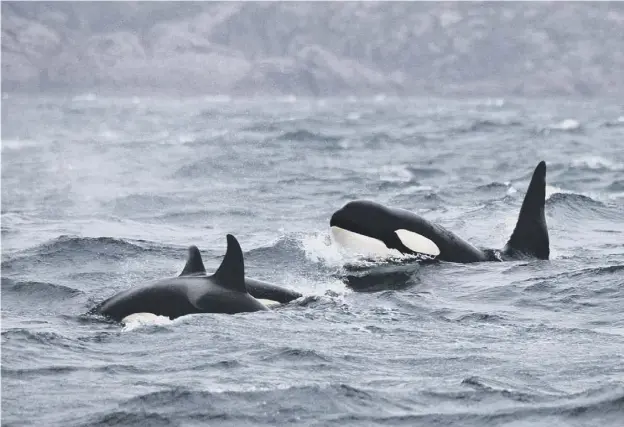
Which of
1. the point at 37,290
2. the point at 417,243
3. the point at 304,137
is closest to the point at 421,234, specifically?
the point at 417,243

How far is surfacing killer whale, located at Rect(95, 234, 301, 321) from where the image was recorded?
415 inches

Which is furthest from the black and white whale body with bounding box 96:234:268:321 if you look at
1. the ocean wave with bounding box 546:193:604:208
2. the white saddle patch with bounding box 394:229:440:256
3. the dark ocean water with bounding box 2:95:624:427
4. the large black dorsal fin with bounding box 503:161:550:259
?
the ocean wave with bounding box 546:193:604:208

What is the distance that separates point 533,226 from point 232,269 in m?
5.30

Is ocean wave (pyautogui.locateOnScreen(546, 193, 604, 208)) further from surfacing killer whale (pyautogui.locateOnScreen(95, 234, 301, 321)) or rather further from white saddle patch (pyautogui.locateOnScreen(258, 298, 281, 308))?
surfacing killer whale (pyautogui.locateOnScreen(95, 234, 301, 321))

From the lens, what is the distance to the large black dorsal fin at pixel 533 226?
1434 centimetres

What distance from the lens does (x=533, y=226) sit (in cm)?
1453

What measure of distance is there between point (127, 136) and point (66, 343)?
49.9 meters

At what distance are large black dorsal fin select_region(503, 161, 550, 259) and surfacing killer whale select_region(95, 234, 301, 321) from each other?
4776 millimetres

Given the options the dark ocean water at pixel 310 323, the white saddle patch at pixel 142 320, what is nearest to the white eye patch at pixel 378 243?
the dark ocean water at pixel 310 323

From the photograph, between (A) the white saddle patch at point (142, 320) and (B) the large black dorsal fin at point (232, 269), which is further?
(B) the large black dorsal fin at point (232, 269)

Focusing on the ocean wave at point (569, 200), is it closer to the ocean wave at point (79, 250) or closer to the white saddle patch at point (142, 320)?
the ocean wave at point (79, 250)

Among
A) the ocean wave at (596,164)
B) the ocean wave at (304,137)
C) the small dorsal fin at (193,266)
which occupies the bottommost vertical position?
the ocean wave at (304,137)

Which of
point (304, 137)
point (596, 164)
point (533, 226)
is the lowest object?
point (304, 137)

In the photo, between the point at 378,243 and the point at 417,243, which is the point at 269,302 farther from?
the point at 417,243
